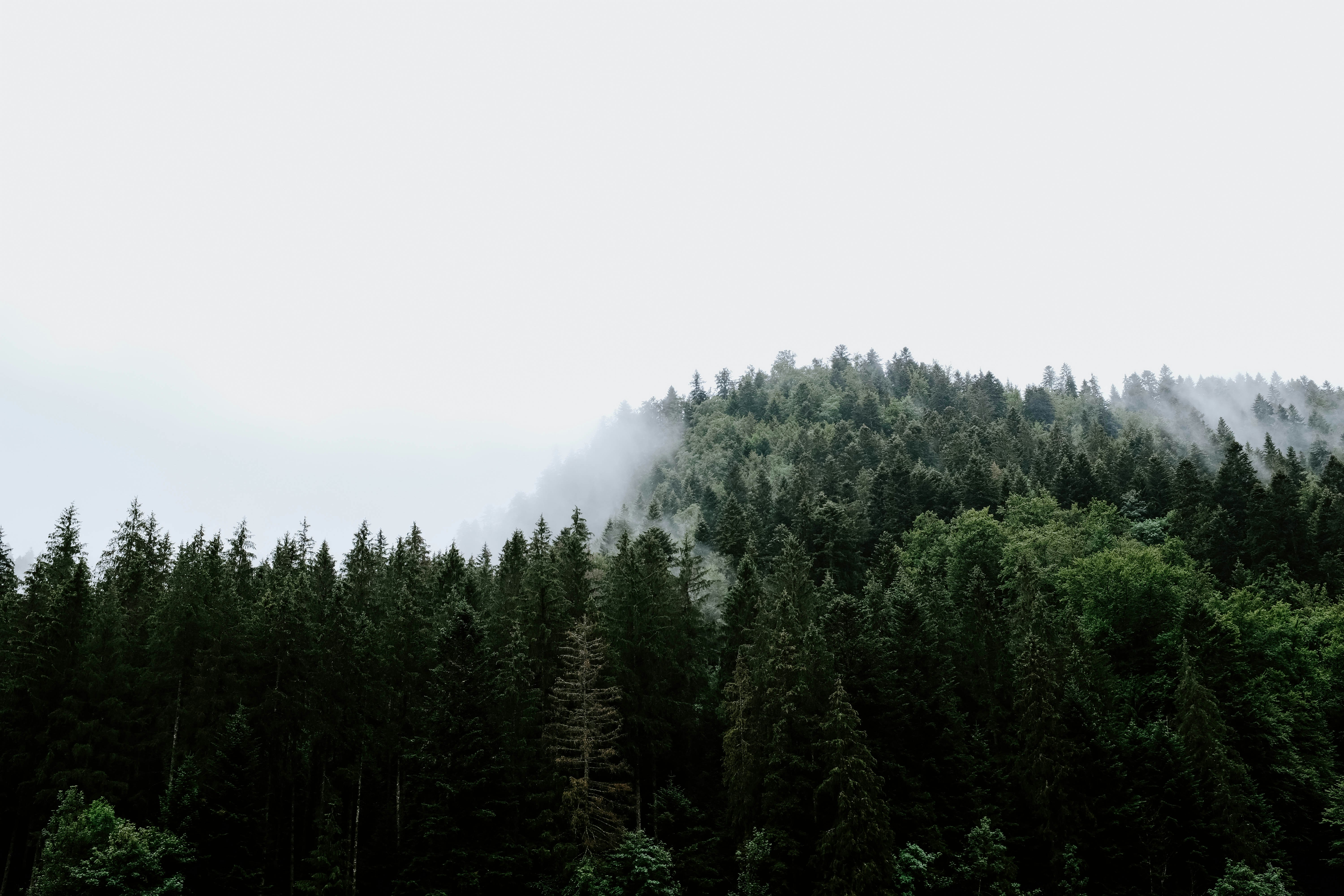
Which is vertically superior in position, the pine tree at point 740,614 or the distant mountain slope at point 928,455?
the distant mountain slope at point 928,455

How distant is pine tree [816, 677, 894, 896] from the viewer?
4125cm

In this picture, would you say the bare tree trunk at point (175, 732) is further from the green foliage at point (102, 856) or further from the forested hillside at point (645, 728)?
the green foliage at point (102, 856)

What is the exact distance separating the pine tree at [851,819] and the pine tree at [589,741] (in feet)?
32.4

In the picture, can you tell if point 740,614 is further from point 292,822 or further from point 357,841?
point 292,822

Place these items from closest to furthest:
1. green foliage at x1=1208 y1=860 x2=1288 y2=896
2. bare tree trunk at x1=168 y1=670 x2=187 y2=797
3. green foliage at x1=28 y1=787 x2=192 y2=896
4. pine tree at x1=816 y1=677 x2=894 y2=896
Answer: green foliage at x1=28 y1=787 x2=192 y2=896
pine tree at x1=816 y1=677 x2=894 y2=896
green foliage at x1=1208 y1=860 x2=1288 y2=896
bare tree trunk at x1=168 y1=670 x2=187 y2=797

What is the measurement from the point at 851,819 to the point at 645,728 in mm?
12811

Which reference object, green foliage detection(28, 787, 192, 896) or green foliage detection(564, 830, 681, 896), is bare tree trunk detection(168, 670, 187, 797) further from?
green foliage detection(564, 830, 681, 896)

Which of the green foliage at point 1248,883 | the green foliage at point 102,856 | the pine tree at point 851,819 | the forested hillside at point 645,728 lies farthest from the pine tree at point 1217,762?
the green foliage at point 102,856

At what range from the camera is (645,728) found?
165 feet

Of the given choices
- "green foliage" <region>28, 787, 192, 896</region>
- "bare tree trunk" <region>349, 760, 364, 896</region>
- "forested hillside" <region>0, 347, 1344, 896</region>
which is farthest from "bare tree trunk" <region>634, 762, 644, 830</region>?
"green foliage" <region>28, 787, 192, 896</region>

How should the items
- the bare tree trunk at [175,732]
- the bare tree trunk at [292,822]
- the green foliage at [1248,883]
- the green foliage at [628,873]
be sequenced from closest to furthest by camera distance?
the green foliage at [628,873]
the green foliage at [1248,883]
the bare tree trunk at [292,822]
the bare tree trunk at [175,732]

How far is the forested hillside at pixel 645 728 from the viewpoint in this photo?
43.0 meters

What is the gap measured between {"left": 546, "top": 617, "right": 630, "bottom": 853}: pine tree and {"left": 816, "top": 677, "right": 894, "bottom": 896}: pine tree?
987cm

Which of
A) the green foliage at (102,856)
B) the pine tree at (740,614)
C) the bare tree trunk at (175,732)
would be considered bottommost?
the green foliage at (102,856)
